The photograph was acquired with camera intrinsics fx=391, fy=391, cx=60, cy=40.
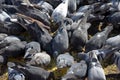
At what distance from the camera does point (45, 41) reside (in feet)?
14.0

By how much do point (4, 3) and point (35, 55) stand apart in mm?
1366

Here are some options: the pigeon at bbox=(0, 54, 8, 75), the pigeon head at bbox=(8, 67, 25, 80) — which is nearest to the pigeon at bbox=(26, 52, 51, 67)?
the pigeon head at bbox=(8, 67, 25, 80)

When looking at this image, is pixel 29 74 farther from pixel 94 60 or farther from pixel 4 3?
pixel 4 3

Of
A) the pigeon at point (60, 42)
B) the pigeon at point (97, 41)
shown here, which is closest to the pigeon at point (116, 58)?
the pigeon at point (97, 41)

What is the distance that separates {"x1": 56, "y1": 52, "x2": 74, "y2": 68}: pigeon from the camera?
3859mm

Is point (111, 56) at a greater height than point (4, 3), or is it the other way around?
point (4, 3)

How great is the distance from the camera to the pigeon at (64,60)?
3859mm

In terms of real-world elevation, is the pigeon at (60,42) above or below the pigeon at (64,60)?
above

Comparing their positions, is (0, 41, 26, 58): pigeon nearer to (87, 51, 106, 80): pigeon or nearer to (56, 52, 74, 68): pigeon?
(56, 52, 74, 68): pigeon

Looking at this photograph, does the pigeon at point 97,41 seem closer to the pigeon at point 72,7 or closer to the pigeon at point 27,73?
the pigeon at point 27,73

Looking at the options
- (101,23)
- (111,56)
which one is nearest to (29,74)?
(111,56)

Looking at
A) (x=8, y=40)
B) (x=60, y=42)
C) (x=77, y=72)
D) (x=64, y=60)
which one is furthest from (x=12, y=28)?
(x=77, y=72)

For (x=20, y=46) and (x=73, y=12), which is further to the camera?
(x=73, y=12)

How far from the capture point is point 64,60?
3889mm
